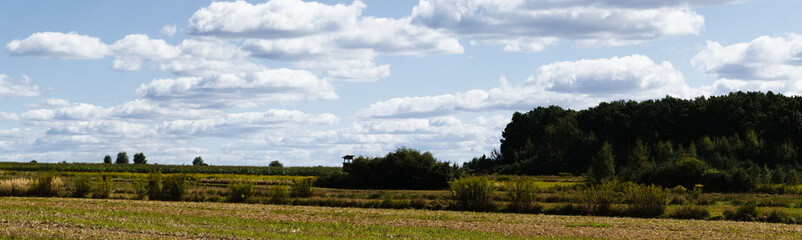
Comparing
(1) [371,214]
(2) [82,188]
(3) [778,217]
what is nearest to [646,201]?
(3) [778,217]

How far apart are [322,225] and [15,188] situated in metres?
33.0

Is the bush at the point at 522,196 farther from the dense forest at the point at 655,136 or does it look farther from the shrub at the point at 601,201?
the dense forest at the point at 655,136

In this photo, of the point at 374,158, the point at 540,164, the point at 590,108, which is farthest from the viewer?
the point at 590,108

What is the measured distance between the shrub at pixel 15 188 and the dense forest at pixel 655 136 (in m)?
49.7

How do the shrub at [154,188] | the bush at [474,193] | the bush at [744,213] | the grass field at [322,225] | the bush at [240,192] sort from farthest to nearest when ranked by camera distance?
the shrub at [154,188], the bush at [240,192], the bush at [474,193], the bush at [744,213], the grass field at [322,225]

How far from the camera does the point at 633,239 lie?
3541 cm

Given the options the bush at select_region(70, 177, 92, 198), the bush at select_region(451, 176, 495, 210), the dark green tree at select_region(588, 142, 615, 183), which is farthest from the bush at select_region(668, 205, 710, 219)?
the bush at select_region(70, 177, 92, 198)

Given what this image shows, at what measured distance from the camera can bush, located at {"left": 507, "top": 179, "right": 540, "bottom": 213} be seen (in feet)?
173

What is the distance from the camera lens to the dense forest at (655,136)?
106 meters

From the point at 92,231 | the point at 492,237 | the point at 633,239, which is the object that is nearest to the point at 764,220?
the point at 633,239

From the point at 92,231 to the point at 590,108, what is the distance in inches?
4816

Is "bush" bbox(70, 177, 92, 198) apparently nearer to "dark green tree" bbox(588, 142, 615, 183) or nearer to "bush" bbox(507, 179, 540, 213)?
"bush" bbox(507, 179, 540, 213)

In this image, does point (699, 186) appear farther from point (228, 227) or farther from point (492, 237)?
point (228, 227)

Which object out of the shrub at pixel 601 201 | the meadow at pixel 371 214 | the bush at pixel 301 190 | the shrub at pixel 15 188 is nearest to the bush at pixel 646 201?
the meadow at pixel 371 214
